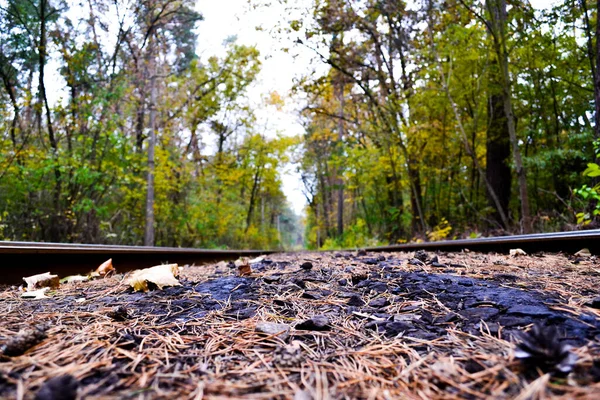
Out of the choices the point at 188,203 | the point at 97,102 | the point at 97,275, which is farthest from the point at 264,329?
the point at 188,203

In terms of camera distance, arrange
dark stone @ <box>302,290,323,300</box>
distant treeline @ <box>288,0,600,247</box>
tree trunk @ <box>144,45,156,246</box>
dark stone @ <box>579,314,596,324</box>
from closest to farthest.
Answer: dark stone @ <box>579,314,596,324</box> < dark stone @ <box>302,290,323,300</box> < distant treeline @ <box>288,0,600,247</box> < tree trunk @ <box>144,45,156,246</box>

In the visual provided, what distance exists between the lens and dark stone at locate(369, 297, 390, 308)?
145 centimetres

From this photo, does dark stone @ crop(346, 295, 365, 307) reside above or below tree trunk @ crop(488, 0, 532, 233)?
below

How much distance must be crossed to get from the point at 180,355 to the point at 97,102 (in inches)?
285

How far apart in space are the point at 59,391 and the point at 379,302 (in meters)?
1.17

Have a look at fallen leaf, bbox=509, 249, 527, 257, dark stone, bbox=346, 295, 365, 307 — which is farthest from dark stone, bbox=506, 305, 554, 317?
fallen leaf, bbox=509, 249, 527, 257

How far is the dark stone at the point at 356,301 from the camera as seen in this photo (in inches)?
57.7

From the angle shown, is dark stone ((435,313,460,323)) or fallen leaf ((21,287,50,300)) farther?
fallen leaf ((21,287,50,300))

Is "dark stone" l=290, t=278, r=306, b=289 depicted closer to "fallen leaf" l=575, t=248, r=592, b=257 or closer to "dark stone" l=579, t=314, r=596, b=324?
"dark stone" l=579, t=314, r=596, b=324

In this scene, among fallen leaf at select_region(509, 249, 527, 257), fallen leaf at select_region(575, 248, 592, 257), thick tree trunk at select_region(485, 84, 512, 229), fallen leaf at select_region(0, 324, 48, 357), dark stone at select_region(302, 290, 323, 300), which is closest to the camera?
fallen leaf at select_region(0, 324, 48, 357)

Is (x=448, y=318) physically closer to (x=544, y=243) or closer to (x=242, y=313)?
(x=242, y=313)

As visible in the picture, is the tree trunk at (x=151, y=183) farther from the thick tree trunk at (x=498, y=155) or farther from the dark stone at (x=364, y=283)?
the thick tree trunk at (x=498, y=155)

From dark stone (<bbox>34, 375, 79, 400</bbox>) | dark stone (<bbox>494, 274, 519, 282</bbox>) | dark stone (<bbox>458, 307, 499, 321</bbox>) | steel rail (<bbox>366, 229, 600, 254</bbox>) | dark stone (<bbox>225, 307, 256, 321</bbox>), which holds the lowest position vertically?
dark stone (<bbox>225, 307, 256, 321</bbox>)

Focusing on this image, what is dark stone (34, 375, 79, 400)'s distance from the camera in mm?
615
